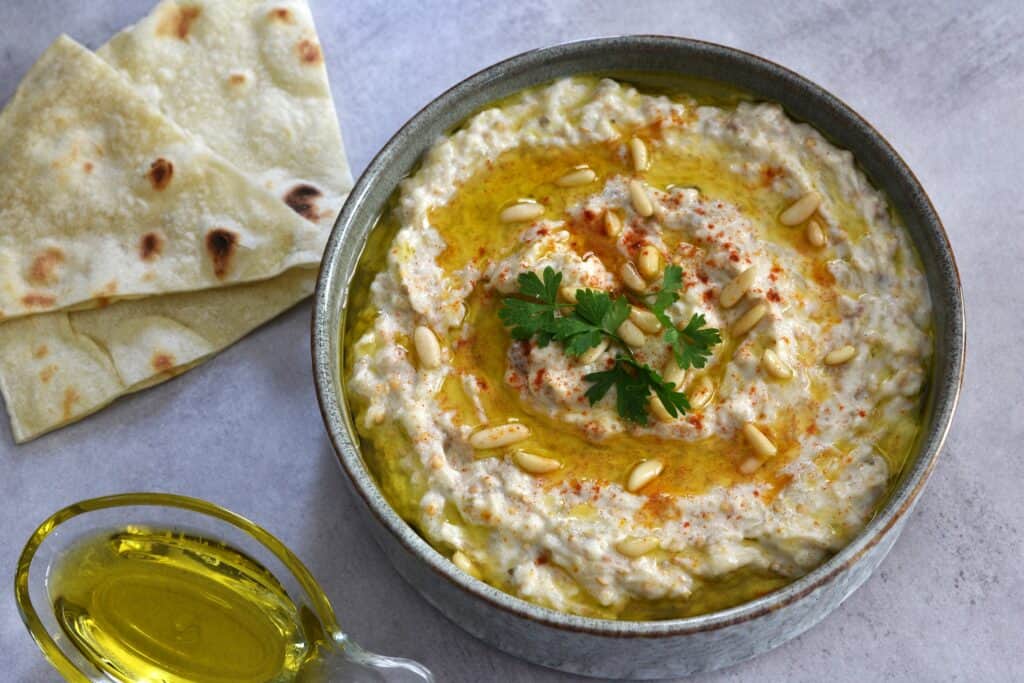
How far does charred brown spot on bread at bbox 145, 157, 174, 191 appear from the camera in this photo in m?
4.74

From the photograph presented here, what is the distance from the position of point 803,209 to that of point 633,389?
0.86 metres

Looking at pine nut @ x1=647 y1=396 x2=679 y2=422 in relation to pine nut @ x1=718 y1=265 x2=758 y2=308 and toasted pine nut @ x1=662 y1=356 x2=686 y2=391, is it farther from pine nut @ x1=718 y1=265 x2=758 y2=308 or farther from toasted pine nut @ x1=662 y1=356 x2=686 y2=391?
pine nut @ x1=718 y1=265 x2=758 y2=308

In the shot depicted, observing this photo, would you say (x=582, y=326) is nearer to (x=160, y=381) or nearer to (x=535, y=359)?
(x=535, y=359)

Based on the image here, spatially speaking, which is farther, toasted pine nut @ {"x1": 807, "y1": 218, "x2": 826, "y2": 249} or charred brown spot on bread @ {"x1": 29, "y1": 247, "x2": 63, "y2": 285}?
charred brown spot on bread @ {"x1": 29, "y1": 247, "x2": 63, "y2": 285}

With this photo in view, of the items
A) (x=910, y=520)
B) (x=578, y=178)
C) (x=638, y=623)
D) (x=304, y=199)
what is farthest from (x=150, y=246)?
(x=910, y=520)

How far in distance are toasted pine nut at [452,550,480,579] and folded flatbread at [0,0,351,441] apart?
4.63 feet

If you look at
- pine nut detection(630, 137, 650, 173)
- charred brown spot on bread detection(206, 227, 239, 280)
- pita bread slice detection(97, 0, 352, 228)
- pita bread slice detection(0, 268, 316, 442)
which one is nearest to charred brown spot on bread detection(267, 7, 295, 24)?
pita bread slice detection(97, 0, 352, 228)

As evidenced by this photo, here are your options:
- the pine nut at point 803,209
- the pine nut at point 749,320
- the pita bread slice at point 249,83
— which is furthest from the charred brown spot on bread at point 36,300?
the pine nut at point 803,209

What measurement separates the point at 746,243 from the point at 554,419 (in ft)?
2.83

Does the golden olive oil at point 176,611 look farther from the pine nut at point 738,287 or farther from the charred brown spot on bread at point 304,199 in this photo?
the pine nut at point 738,287

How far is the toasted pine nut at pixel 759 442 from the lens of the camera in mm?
3803

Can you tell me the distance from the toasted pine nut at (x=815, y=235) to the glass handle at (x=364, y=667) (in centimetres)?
190

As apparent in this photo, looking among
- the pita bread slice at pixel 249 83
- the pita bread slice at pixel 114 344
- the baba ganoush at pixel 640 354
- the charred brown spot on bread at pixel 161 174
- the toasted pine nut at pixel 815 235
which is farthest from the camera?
the pita bread slice at pixel 249 83

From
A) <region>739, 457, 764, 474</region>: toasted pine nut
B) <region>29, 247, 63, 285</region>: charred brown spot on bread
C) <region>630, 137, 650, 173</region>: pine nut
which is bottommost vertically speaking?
<region>739, 457, 764, 474</region>: toasted pine nut
